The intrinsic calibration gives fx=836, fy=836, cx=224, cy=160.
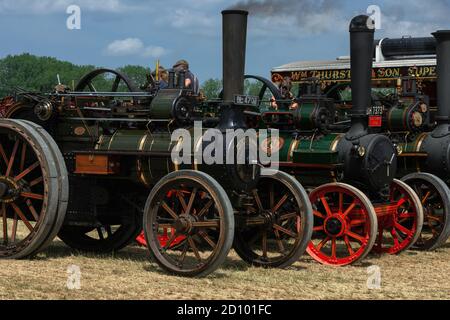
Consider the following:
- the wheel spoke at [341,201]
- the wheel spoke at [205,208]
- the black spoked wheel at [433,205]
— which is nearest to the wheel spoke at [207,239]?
the wheel spoke at [205,208]

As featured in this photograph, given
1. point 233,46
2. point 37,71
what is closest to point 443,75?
point 233,46

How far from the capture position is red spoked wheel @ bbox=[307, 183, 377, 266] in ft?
23.2

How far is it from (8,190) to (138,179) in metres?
1.04

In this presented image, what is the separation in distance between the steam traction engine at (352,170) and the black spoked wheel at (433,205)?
1.20ft

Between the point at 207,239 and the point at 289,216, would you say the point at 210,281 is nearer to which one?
the point at 207,239

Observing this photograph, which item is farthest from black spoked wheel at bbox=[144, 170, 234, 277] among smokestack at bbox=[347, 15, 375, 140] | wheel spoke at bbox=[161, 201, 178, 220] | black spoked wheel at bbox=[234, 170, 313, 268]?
smokestack at bbox=[347, 15, 375, 140]

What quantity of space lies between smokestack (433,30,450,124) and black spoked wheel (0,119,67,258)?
4.61 m

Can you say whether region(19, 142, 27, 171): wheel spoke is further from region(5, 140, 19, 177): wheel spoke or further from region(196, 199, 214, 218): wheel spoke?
region(196, 199, 214, 218): wheel spoke

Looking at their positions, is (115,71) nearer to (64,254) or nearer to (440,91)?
(64,254)

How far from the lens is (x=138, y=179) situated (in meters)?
6.64

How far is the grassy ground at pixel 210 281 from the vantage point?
5.20 metres

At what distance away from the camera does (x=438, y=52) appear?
365 inches

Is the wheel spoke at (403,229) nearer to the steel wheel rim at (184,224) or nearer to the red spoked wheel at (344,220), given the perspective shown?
the red spoked wheel at (344,220)

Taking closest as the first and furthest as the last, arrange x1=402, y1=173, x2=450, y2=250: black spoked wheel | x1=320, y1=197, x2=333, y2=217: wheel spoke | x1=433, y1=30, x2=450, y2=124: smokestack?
x1=320, y1=197, x2=333, y2=217: wheel spoke < x1=402, y1=173, x2=450, y2=250: black spoked wheel < x1=433, y1=30, x2=450, y2=124: smokestack
